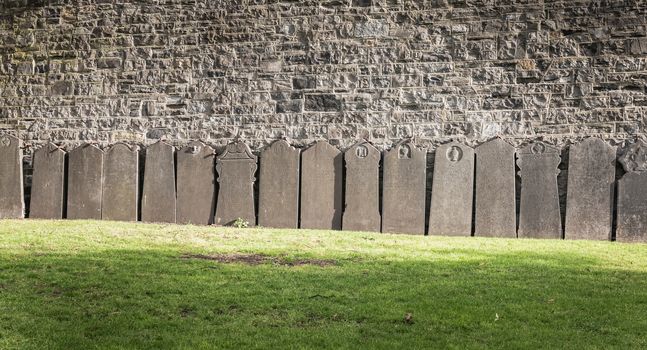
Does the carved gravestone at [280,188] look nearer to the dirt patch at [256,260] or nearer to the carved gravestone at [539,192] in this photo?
the dirt patch at [256,260]

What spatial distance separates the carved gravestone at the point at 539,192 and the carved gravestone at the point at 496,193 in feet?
0.41

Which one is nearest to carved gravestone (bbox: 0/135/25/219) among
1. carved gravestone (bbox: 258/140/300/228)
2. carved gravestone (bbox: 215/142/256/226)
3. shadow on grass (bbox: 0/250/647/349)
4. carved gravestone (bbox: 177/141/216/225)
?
carved gravestone (bbox: 177/141/216/225)

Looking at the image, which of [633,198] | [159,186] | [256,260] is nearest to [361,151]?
[159,186]

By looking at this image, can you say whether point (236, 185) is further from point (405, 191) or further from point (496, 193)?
point (496, 193)

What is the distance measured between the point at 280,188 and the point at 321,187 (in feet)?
1.82

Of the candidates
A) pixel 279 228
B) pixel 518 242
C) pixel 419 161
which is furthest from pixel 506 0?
pixel 279 228

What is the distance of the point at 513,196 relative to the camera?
8.61 meters

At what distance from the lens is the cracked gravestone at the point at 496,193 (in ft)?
28.3

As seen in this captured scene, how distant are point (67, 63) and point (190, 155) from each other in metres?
2.80

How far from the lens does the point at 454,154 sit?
8.97 m

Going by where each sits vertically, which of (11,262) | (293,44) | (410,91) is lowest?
(11,262)

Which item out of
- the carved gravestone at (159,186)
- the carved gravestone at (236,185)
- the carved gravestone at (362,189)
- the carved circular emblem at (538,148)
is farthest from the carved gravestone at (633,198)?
the carved gravestone at (159,186)

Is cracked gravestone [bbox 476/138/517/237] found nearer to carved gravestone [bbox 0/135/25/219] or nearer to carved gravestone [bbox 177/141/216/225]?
carved gravestone [bbox 177/141/216/225]

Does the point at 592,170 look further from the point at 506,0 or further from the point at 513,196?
the point at 506,0
